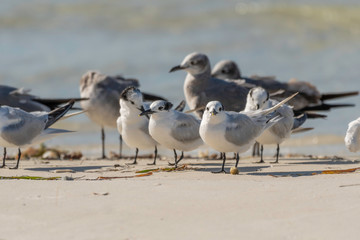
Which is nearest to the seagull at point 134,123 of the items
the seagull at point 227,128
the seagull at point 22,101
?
the seagull at point 227,128

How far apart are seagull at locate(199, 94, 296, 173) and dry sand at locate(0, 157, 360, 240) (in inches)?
15.2

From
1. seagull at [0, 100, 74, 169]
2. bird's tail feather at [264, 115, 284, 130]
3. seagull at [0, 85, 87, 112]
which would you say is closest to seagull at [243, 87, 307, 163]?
bird's tail feather at [264, 115, 284, 130]

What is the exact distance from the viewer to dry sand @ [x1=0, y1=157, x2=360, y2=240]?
4.20m

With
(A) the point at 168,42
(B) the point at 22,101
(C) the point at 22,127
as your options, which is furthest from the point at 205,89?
(A) the point at 168,42

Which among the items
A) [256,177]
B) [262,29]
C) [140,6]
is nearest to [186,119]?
[256,177]

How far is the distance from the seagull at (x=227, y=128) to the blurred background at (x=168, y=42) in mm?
4579

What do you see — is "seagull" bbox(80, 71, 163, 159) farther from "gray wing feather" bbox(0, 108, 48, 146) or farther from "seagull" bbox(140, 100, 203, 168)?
"seagull" bbox(140, 100, 203, 168)

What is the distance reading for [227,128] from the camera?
6.29m

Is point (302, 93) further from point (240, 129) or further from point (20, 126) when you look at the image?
point (20, 126)

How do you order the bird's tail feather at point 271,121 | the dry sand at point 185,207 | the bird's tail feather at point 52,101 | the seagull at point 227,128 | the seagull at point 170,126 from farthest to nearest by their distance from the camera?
the bird's tail feather at point 52,101
the seagull at point 170,126
the bird's tail feather at point 271,121
the seagull at point 227,128
the dry sand at point 185,207

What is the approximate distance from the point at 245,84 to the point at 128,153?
6.02 ft

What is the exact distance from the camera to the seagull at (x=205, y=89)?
8.86 m

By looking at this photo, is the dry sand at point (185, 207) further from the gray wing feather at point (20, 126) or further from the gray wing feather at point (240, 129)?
the gray wing feather at point (20, 126)

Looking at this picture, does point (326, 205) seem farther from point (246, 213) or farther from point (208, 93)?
point (208, 93)
